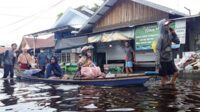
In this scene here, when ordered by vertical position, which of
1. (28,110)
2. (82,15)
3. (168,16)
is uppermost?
(82,15)

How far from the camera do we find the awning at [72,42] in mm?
20666

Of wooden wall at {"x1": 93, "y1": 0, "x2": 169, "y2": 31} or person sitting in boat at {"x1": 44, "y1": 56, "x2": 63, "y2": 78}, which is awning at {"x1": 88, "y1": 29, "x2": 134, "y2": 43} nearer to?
wooden wall at {"x1": 93, "y1": 0, "x2": 169, "y2": 31}

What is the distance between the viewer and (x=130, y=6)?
62.2 ft

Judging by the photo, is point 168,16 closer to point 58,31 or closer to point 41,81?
point 41,81

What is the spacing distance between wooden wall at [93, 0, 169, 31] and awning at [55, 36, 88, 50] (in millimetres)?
1480

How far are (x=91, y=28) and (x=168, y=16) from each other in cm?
703

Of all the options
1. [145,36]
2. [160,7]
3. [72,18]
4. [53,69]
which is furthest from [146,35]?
[72,18]

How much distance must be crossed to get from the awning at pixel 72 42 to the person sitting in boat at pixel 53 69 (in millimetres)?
8067

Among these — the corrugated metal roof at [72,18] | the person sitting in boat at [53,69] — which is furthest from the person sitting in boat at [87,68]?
the corrugated metal roof at [72,18]

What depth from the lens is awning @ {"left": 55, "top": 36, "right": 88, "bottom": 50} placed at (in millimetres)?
20666

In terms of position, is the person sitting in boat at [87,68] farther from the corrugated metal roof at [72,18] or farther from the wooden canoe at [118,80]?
the corrugated metal roof at [72,18]

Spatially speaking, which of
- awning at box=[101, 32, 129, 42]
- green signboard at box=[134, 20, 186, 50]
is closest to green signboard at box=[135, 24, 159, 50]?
green signboard at box=[134, 20, 186, 50]

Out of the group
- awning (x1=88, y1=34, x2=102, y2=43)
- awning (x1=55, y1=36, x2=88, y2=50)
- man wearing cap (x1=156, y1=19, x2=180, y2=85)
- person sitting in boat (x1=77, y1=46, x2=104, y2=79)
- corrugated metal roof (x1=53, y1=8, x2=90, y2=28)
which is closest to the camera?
man wearing cap (x1=156, y1=19, x2=180, y2=85)

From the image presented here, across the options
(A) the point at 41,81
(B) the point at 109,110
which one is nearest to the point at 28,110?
(B) the point at 109,110
